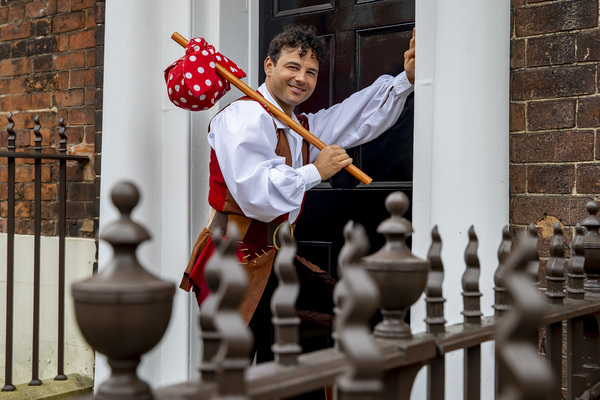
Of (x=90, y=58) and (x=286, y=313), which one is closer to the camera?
(x=286, y=313)

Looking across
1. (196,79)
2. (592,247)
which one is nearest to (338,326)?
(592,247)

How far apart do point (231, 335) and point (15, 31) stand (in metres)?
4.09

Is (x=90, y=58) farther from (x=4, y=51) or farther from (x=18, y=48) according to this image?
(x=4, y=51)

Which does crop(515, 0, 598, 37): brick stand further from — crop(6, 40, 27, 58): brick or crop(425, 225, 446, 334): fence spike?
crop(6, 40, 27, 58): brick

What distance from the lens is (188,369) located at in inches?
130

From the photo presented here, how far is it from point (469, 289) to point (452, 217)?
970 mm

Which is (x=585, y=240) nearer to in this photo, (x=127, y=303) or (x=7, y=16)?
(x=127, y=303)

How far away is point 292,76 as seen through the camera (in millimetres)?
3006

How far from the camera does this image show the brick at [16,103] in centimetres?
428

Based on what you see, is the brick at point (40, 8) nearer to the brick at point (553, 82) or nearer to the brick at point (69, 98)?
the brick at point (69, 98)

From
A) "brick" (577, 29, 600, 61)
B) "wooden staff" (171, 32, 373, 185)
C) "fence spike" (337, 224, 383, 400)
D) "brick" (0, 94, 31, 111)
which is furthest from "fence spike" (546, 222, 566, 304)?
"brick" (0, 94, 31, 111)

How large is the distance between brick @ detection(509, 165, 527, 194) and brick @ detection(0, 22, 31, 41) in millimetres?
3109

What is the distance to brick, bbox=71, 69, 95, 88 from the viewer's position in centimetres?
391

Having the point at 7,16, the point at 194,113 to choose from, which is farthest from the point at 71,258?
the point at 7,16
